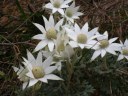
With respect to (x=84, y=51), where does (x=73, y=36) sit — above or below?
above

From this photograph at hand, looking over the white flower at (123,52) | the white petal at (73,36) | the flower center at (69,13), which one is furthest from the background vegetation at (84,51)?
the flower center at (69,13)

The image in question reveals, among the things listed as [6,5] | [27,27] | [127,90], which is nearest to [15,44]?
[27,27]

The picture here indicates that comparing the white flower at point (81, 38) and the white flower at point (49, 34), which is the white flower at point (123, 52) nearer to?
the white flower at point (81, 38)

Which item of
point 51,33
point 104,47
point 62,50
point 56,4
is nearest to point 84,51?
point 104,47

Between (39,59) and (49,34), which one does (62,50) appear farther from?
(49,34)

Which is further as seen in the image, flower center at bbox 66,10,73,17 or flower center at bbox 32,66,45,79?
flower center at bbox 66,10,73,17

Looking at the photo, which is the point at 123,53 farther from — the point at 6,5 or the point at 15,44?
the point at 6,5

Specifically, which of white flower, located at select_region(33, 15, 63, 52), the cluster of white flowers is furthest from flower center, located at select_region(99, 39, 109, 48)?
white flower, located at select_region(33, 15, 63, 52)

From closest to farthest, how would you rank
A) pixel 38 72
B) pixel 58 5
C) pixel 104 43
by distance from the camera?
pixel 38 72 < pixel 104 43 < pixel 58 5

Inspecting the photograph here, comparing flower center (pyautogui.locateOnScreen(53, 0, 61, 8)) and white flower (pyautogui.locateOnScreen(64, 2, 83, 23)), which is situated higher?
flower center (pyautogui.locateOnScreen(53, 0, 61, 8))

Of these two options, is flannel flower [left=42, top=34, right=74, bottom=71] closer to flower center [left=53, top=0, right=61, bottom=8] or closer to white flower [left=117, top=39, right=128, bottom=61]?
white flower [left=117, top=39, right=128, bottom=61]
